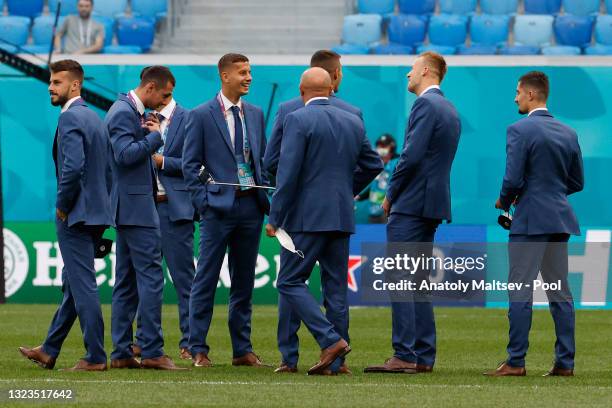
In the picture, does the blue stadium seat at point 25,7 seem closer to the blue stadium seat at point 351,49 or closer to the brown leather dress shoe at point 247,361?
the blue stadium seat at point 351,49

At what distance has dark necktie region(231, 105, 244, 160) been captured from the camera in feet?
34.1

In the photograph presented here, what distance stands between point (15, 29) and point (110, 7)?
5.55 feet

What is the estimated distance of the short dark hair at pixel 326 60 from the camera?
10.1m

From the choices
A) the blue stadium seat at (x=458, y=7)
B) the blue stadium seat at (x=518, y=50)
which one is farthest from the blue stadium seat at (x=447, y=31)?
the blue stadium seat at (x=518, y=50)

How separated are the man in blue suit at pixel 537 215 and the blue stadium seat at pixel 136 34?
501 inches

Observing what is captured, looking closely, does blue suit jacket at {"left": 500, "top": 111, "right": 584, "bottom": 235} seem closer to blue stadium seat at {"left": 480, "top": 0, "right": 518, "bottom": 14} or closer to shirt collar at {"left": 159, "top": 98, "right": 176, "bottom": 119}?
shirt collar at {"left": 159, "top": 98, "right": 176, "bottom": 119}

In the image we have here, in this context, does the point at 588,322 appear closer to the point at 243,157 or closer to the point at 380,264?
the point at 380,264

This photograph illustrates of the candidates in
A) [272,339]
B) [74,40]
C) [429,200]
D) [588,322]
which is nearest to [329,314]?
[429,200]

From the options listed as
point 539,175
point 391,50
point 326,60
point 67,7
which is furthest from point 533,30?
point 539,175

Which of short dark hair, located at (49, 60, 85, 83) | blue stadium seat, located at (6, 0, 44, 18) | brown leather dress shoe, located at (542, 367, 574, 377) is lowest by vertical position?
brown leather dress shoe, located at (542, 367, 574, 377)

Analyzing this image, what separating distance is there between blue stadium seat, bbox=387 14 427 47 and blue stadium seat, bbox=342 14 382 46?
234 mm

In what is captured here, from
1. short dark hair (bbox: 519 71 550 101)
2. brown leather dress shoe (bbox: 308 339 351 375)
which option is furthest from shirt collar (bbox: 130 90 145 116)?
short dark hair (bbox: 519 71 550 101)

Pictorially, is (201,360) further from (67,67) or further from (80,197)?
(67,67)

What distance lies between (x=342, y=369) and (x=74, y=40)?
1233 cm
